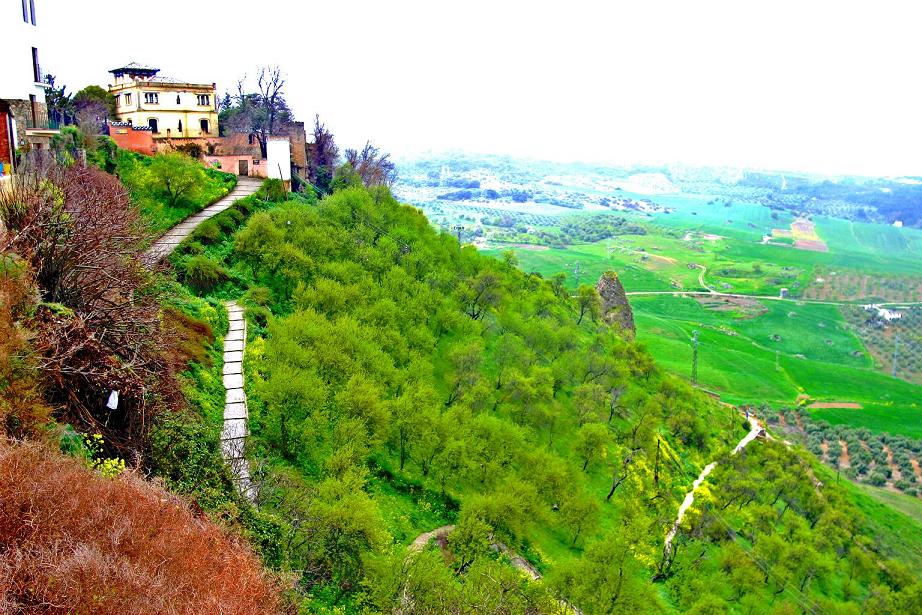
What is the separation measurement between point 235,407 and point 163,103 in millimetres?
38819

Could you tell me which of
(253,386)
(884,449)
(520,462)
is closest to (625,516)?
(520,462)

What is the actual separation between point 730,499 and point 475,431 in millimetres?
26592

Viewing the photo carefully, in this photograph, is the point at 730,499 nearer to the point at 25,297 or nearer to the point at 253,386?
the point at 253,386

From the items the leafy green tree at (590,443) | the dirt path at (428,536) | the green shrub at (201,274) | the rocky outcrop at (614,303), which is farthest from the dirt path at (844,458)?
the green shrub at (201,274)

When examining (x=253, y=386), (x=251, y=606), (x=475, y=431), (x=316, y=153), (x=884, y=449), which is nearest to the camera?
(x=251, y=606)

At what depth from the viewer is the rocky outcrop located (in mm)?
81625

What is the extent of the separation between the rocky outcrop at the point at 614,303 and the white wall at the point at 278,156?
140 feet

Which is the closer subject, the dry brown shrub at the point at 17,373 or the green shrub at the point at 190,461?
the dry brown shrub at the point at 17,373

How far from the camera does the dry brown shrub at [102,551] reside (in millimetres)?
9625

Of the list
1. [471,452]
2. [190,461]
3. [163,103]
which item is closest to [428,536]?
[471,452]

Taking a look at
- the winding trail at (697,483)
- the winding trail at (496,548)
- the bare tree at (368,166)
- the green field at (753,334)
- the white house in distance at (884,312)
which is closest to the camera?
the winding trail at (496,548)

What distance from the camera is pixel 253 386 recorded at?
932 inches

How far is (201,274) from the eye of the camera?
30.4 m

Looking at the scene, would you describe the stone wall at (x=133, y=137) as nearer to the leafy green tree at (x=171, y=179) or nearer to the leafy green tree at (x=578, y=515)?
the leafy green tree at (x=171, y=179)
